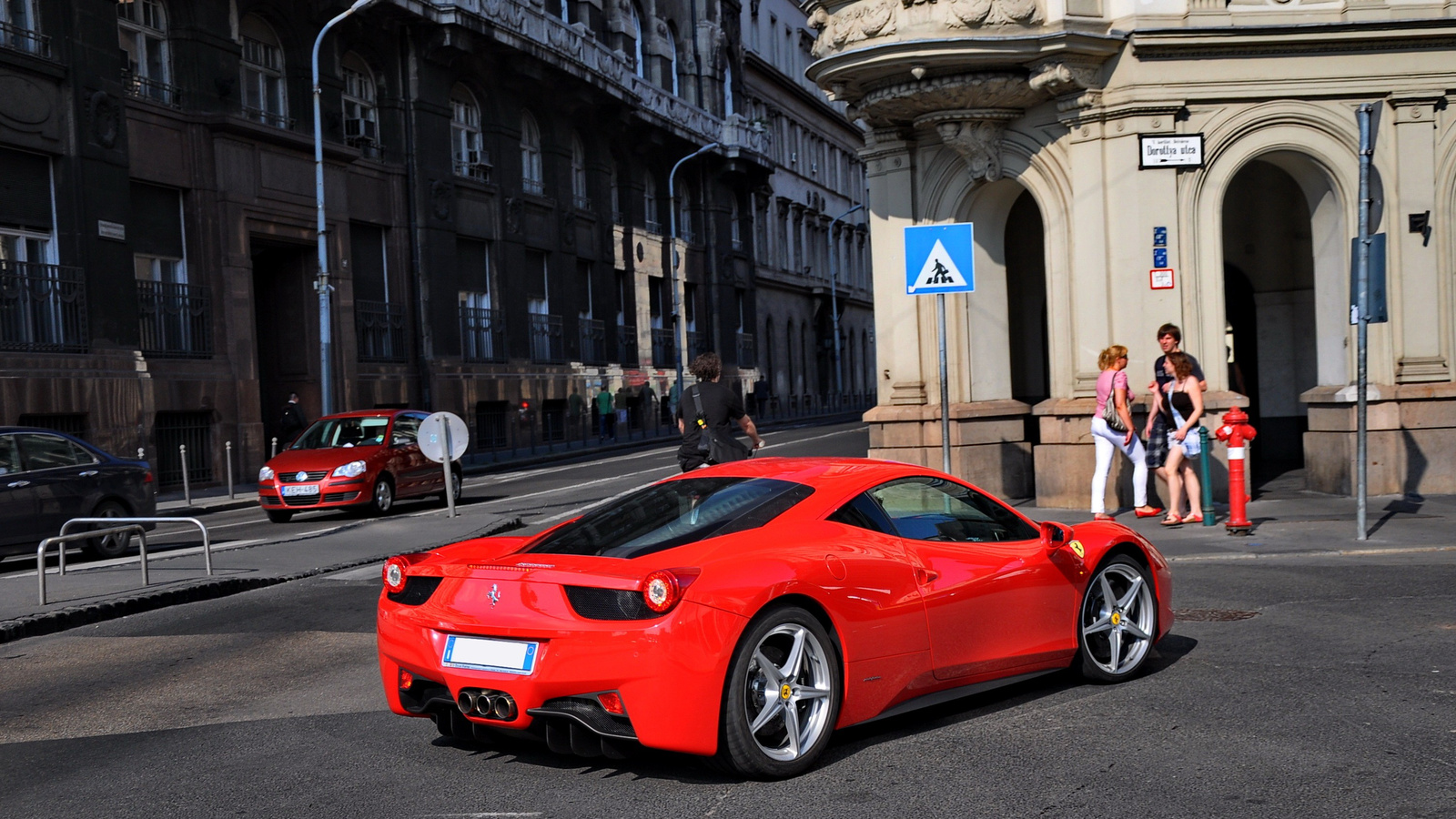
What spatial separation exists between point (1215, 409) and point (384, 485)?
1132 centimetres

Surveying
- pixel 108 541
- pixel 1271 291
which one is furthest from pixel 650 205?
pixel 108 541

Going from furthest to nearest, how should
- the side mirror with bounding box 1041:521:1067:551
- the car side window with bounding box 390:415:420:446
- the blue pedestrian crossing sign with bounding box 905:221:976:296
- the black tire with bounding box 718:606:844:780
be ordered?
the car side window with bounding box 390:415:420:446
the blue pedestrian crossing sign with bounding box 905:221:976:296
the side mirror with bounding box 1041:521:1067:551
the black tire with bounding box 718:606:844:780

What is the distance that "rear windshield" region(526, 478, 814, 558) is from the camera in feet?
18.6

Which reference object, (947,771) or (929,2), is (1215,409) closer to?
(929,2)

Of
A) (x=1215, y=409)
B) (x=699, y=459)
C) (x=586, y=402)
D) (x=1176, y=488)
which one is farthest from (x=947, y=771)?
(x=586, y=402)

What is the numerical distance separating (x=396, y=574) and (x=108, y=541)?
1144cm

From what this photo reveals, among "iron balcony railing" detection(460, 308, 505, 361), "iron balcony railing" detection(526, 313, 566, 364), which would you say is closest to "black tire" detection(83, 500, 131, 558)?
"iron balcony railing" detection(460, 308, 505, 361)

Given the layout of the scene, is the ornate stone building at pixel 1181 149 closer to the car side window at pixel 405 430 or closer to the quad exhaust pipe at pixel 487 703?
the car side window at pixel 405 430

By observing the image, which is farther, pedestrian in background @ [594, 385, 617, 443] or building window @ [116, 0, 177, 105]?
pedestrian in background @ [594, 385, 617, 443]

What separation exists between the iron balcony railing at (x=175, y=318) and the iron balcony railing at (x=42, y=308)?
1.48 meters

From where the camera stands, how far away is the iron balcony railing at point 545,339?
4306 centimetres

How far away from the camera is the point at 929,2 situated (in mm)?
15062

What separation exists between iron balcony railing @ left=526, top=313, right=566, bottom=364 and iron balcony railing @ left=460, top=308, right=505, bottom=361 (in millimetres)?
1544

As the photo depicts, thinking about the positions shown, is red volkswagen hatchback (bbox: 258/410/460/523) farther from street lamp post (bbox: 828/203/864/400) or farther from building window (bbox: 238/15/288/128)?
street lamp post (bbox: 828/203/864/400)
